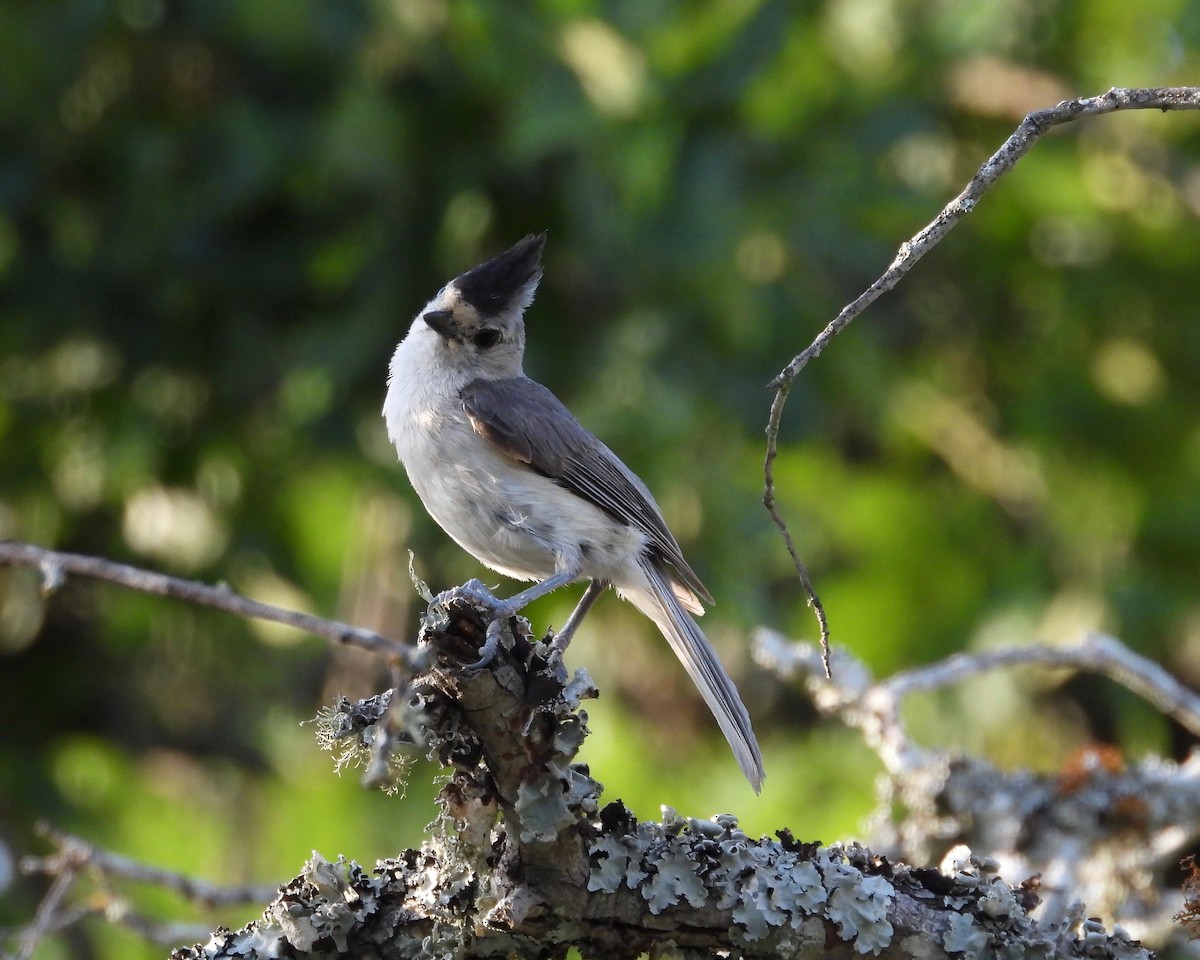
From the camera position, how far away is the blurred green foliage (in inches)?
206

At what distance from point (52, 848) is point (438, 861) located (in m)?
3.89

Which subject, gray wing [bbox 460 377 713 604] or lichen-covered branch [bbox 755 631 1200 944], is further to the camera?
gray wing [bbox 460 377 713 604]

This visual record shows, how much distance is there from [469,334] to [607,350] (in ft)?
4.19

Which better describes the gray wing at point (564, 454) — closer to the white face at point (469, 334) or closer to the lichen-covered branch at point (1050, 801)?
the white face at point (469, 334)

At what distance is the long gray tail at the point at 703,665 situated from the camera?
10.5 feet

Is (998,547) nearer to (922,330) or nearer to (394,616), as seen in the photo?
(922,330)

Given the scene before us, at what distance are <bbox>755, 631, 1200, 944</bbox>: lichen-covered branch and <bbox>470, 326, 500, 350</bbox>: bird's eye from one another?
1.15 meters

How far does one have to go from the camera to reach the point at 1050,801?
352 cm

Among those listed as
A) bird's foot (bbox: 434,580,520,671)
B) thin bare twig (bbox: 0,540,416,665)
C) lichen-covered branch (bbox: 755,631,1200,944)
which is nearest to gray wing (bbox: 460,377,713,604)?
lichen-covered branch (bbox: 755,631,1200,944)

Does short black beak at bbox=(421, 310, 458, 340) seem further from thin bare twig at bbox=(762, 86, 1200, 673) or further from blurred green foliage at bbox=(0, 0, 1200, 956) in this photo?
thin bare twig at bbox=(762, 86, 1200, 673)

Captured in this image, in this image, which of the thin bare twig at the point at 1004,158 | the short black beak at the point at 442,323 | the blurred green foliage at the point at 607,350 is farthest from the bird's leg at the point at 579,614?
the blurred green foliage at the point at 607,350

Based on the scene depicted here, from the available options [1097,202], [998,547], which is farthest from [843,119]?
[998,547]

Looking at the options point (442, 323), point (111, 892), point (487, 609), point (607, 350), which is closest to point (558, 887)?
point (487, 609)

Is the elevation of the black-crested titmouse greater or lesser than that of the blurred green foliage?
lesser
